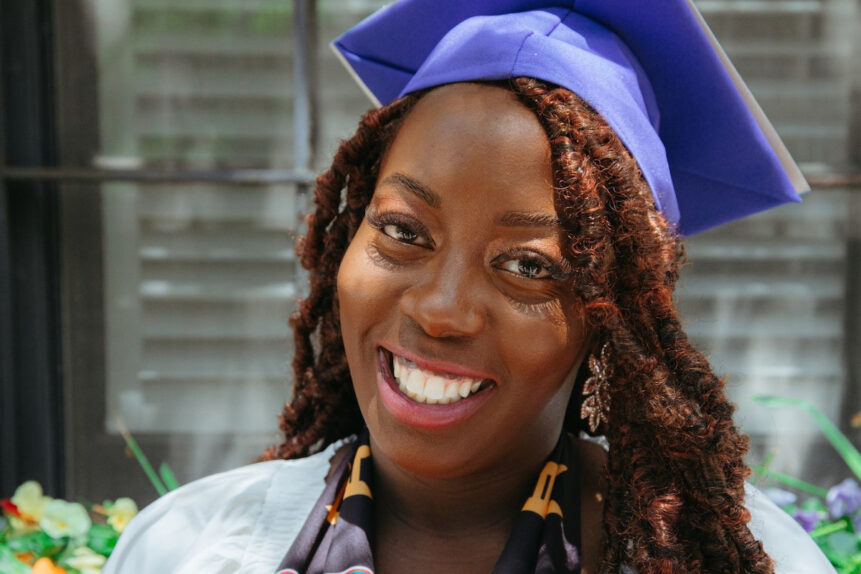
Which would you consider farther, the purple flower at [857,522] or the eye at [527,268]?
the purple flower at [857,522]

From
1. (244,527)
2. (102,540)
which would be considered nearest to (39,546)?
(102,540)

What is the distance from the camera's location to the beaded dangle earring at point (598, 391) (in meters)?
1.69

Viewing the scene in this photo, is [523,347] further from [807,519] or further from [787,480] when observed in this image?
[787,480]

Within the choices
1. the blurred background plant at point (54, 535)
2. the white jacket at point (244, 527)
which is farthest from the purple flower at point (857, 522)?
the blurred background plant at point (54, 535)

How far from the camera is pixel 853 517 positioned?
2.36 m

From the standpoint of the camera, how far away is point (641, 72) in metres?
1.72

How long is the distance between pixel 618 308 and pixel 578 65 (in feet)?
1.29

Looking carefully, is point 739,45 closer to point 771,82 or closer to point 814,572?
point 771,82

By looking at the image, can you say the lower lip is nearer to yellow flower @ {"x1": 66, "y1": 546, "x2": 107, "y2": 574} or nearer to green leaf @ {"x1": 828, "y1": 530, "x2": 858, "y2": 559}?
yellow flower @ {"x1": 66, "y1": 546, "x2": 107, "y2": 574}

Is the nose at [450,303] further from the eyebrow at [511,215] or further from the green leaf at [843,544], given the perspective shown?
the green leaf at [843,544]

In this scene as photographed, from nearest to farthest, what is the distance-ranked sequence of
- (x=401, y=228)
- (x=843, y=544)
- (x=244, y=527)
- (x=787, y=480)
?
(x=401, y=228)
(x=244, y=527)
(x=843, y=544)
(x=787, y=480)

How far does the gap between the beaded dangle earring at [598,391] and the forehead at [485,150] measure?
0.30m

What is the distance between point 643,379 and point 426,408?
1.14ft

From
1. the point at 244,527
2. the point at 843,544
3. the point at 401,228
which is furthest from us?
the point at 843,544
